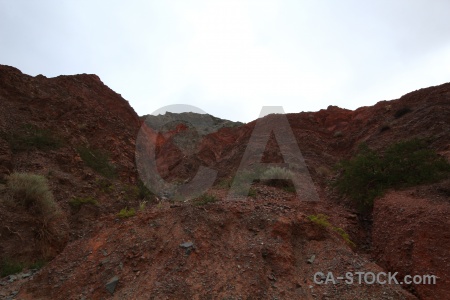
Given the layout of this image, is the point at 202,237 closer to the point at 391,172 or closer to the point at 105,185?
the point at 391,172

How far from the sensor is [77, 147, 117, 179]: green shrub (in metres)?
12.0

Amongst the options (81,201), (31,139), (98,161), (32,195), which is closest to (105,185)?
(81,201)

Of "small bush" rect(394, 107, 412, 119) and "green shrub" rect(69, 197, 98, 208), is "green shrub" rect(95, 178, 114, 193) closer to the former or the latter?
"green shrub" rect(69, 197, 98, 208)

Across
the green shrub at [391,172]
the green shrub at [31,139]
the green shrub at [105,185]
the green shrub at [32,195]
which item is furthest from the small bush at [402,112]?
the green shrub at [32,195]

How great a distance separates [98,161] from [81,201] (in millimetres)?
3422

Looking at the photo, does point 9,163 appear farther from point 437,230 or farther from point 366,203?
point 437,230

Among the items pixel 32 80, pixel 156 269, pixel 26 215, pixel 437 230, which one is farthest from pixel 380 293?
pixel 32 80

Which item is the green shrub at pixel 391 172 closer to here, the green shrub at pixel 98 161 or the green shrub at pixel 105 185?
the green shrub at pixel 105 185

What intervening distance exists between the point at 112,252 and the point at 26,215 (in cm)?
296

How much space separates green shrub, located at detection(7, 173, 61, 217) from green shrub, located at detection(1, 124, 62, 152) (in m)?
2.66

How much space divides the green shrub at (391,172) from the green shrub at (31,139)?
9.24m

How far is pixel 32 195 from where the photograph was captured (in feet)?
26.1

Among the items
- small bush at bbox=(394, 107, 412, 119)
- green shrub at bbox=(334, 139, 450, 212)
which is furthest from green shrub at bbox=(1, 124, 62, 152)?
small bush at bbox=(394, 107, 412, 119)

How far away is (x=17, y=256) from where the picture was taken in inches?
266
